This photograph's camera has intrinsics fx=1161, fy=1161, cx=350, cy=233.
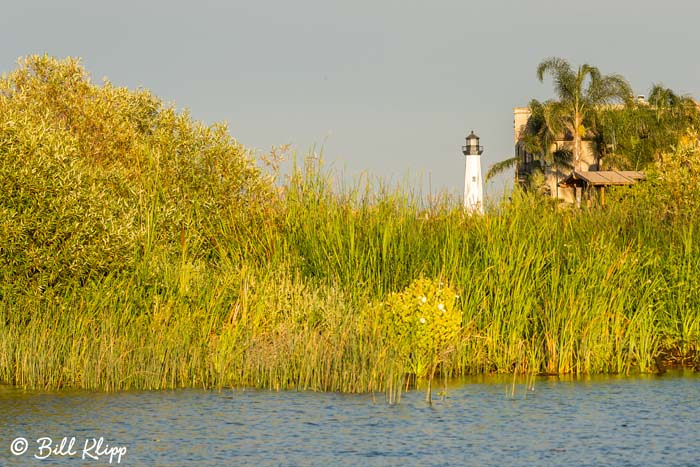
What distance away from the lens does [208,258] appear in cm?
2445

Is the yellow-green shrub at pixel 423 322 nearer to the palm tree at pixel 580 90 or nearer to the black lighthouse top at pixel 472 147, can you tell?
the black lighthouse top at pixel 472 147

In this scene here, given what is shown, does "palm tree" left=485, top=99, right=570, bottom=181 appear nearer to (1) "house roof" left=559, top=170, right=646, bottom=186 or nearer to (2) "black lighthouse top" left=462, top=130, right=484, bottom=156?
(1) "house roof" left=559, top=170, right=646, bottom=186

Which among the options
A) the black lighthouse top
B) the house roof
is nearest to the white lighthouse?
the black lighthouse top

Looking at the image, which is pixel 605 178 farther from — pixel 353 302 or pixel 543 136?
pixel 353 302

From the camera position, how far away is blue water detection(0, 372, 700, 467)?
47.7ft

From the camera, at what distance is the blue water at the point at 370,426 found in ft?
47.7

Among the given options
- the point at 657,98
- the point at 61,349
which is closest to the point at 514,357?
the point at 61,349

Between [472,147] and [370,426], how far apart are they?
36794 millimetres

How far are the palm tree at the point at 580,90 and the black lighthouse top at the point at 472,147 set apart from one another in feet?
89.9

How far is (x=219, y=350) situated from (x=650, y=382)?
7.49 meters

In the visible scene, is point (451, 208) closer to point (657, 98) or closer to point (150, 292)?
point (150, 292)

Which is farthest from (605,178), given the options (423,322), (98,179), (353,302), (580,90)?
(423,322)

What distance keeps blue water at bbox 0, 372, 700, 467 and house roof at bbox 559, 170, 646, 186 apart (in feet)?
165

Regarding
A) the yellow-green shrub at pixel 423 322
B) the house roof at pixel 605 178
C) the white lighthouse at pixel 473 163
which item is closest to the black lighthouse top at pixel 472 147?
the white lighthouse at pixel 473 163
